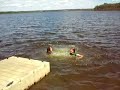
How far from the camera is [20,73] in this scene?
1234 centimetres

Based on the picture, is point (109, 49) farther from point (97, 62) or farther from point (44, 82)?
point (44, 82)

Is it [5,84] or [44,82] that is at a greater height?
[5,84]

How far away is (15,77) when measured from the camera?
1172 centimetres

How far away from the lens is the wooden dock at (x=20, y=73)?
11.1 metres

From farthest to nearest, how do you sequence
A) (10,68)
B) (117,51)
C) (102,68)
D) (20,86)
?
(117,51)
(102,68)
(10,68)
(20,86)

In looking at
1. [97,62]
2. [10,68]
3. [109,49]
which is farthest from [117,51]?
[10,68]

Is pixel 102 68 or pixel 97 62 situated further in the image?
pixel 97 62

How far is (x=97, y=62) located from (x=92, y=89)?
5.93m

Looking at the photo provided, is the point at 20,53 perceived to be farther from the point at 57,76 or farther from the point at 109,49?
the point at 109,49

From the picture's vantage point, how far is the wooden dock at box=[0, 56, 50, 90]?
11114mm

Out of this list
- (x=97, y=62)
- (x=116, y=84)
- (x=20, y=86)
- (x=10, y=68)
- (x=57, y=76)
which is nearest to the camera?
(x=20, y=86)

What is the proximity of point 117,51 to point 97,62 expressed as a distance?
5.44 metres

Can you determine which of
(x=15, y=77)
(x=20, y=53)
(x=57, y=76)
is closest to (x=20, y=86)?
(x=15, y=77)

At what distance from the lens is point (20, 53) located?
23.5m
